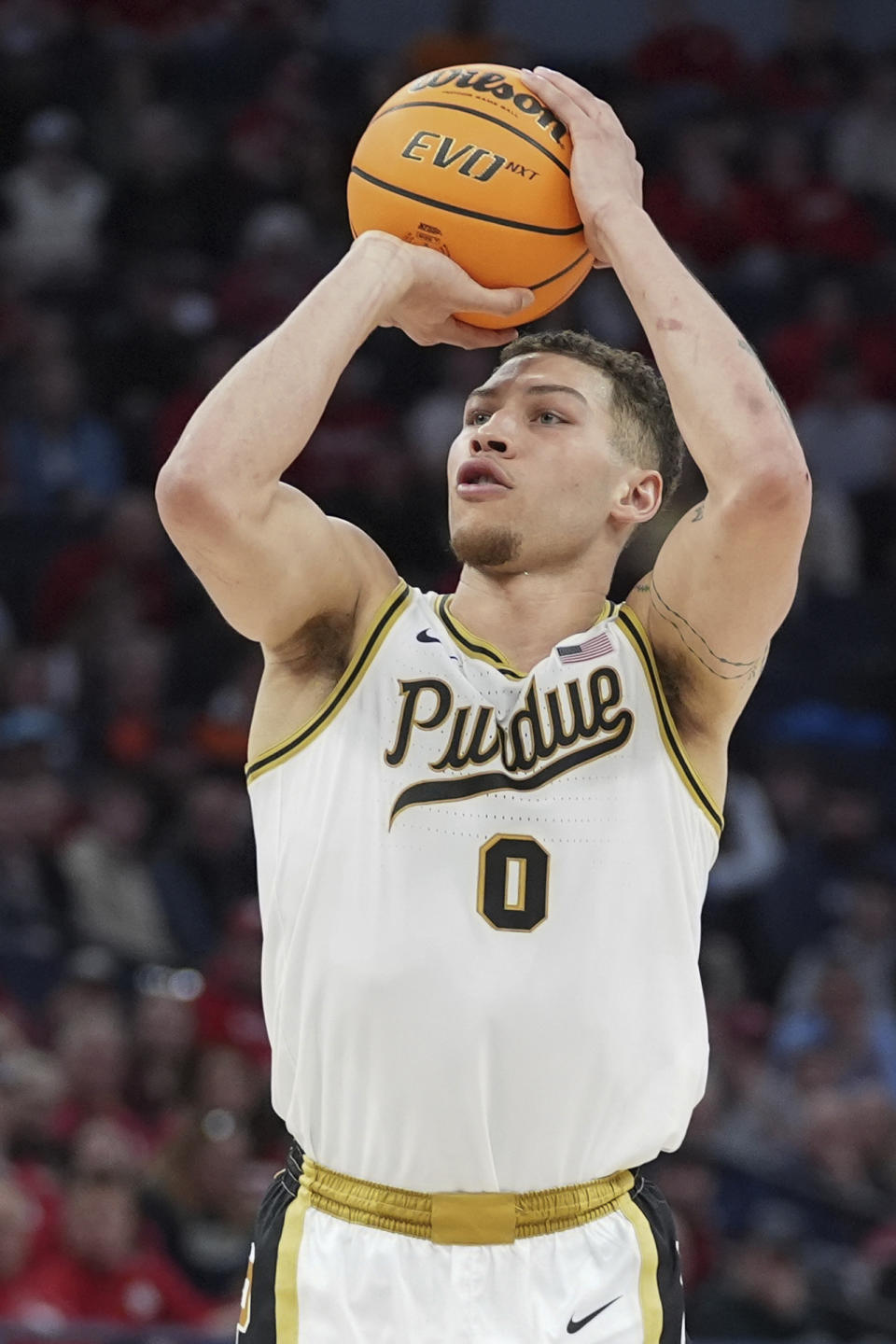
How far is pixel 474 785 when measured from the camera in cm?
370

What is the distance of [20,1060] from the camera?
803cm

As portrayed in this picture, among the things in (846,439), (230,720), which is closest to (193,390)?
(230,720)

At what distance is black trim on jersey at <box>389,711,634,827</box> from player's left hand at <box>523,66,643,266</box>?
109 centimetres

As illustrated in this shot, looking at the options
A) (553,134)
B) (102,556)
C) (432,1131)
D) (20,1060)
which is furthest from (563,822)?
(102,556)

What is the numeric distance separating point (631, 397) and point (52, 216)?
32.3ft

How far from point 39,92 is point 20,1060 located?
8.32 m

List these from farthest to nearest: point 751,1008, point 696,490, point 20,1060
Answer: point 696,490 → point 751,1008 → point 20,1060

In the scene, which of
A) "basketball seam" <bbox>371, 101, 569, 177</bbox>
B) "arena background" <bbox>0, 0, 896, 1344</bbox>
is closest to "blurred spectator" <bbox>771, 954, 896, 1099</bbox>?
"arena background" <bbox>0, 0, 896, 1344</bbox>

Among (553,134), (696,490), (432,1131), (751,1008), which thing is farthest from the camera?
(696,490)

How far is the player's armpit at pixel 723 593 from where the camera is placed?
143 inches

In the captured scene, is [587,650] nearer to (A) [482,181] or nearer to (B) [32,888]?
(A) [482,181]

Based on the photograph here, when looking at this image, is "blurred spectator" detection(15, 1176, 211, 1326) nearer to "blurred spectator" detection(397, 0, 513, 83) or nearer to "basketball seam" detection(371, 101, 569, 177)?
"basketball seam" detection(371, 101, 569, 177)

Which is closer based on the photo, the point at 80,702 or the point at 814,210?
the point at 80,702

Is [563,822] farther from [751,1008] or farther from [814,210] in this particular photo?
[814,210]
